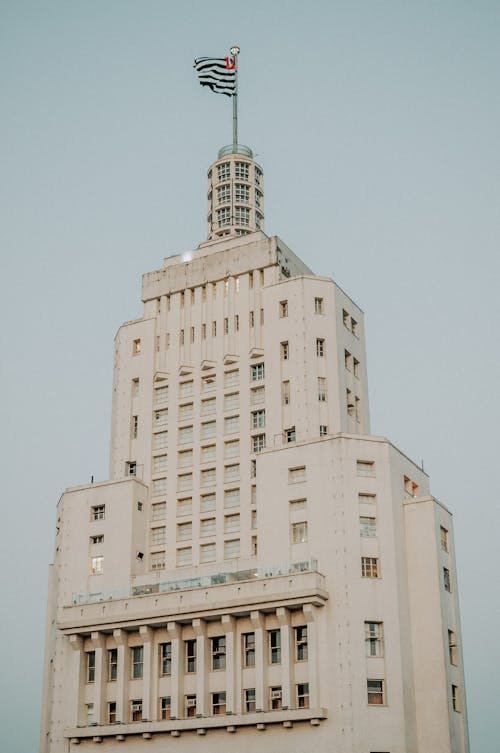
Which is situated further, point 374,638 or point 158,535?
point 158,535

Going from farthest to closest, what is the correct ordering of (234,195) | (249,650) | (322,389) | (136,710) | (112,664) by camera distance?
(234,195), (322,389), (112,664), (136,710), (249,650)

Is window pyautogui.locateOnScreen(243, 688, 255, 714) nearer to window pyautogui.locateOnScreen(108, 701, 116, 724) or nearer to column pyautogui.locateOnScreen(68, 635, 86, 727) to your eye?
window pyautogui.locateOnScreen(108, 701, 116, 724)

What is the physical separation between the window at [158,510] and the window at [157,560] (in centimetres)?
305

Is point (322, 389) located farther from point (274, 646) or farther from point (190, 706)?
point (190, 706)

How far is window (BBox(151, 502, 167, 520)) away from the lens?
85.9m

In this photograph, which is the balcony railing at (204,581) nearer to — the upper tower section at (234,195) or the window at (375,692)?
the window at (375,692)

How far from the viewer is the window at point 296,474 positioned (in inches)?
3009

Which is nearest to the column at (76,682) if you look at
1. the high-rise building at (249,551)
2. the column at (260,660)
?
the high-rise building at (249,551)

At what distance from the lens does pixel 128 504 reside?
276ft

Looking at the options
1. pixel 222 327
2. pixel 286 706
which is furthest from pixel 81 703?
pixel 222 327

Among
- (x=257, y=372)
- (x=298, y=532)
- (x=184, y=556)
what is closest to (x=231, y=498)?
(x=184, y=556)

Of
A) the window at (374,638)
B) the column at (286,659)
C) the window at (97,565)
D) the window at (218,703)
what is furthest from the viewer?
the window at (97,565)

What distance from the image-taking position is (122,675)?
75.7 m

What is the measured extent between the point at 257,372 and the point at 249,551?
15448 millimetres
